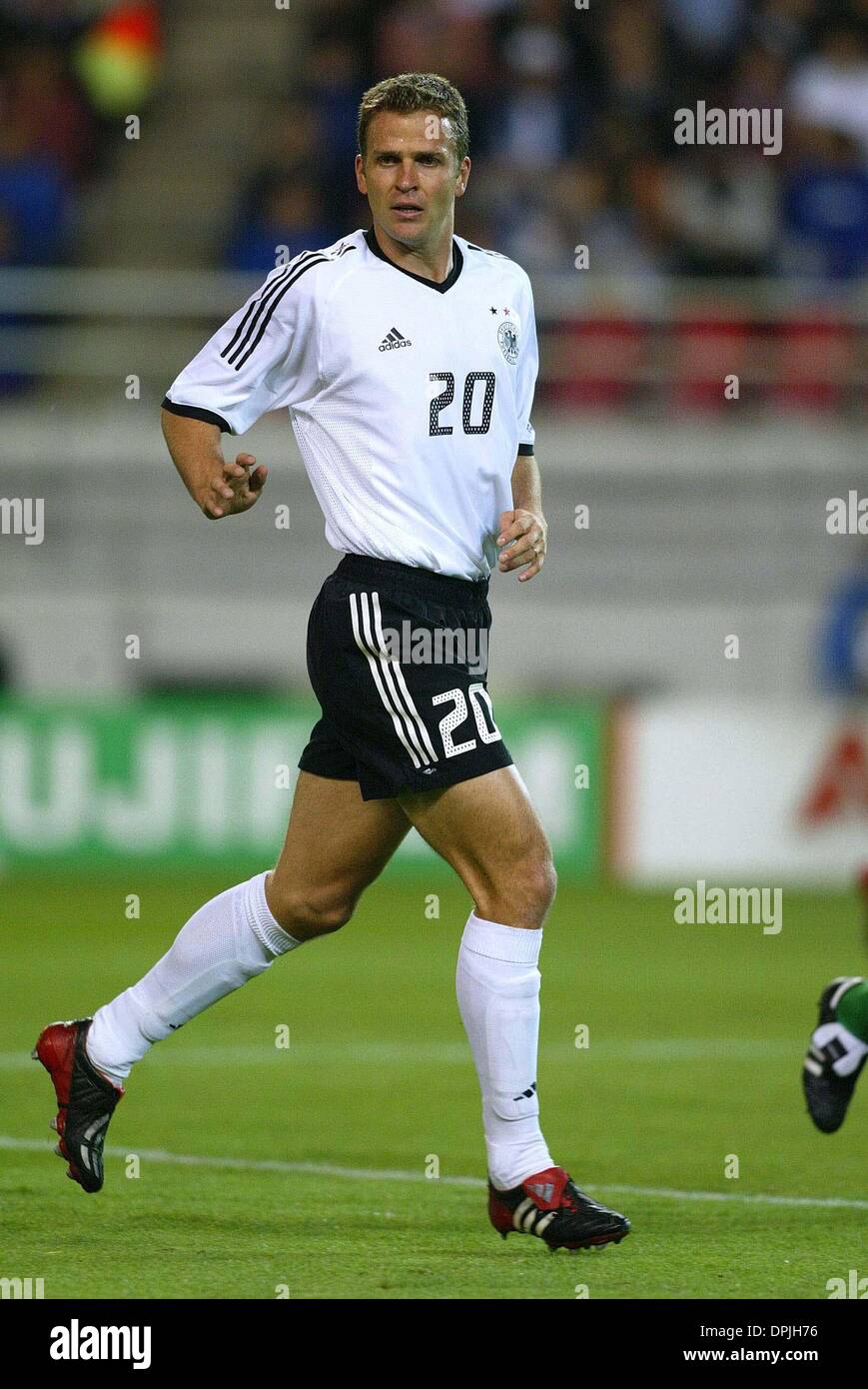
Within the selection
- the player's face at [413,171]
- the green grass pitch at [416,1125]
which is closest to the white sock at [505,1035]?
the green grass pitch at [416,1125]

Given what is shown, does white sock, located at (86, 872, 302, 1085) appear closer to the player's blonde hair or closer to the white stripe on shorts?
the white stripe on shorts

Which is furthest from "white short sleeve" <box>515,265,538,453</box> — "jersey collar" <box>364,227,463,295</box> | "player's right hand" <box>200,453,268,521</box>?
"player's right hand" <box>200,453,268,521</box>

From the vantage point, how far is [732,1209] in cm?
581

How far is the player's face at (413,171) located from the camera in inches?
207

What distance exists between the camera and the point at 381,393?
17.3 feet

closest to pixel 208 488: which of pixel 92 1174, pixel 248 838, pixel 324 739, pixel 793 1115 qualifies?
pixel 324 739

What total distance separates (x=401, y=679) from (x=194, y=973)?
0.93 metres

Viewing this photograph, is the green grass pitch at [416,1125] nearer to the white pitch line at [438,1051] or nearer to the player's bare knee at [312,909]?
the white pitch line at [438,1051]

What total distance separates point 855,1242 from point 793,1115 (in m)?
2.18

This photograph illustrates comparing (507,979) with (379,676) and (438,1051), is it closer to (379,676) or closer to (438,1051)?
(379,676)

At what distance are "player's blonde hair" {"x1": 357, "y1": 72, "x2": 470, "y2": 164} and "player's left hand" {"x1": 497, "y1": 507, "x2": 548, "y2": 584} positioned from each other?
855mm

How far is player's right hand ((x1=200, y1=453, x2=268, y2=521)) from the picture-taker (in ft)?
16.8
